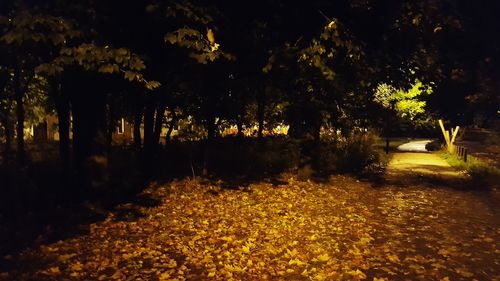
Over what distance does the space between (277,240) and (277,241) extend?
59 millimetres

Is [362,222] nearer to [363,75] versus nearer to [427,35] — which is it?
[363,75]

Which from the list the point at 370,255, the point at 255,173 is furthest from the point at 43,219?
the point at 255,173

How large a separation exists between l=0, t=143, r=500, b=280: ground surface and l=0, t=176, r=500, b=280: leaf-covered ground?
0.02 m

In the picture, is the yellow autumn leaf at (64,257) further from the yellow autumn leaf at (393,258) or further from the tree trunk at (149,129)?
the tree trunk at (149,129)

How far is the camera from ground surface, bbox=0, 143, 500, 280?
250 inches

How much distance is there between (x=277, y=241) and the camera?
7.88 meters

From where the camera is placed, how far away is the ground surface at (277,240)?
6.34 meters

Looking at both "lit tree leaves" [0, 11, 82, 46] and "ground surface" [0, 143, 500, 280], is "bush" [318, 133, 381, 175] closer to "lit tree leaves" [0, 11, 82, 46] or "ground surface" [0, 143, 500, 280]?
"ground surface" [0, 143, 500, 280]

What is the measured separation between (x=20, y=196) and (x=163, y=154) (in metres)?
8.18

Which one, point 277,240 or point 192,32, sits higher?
point 192,32

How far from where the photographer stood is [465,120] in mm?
52031

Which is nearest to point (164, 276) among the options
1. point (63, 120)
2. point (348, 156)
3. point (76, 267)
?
point (76, 267)

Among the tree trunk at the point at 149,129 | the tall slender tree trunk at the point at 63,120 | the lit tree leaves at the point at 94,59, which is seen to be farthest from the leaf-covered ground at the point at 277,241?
the tall slender tree trunk at the point at 63,120

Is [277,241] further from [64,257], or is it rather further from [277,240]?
[64,257]
